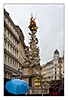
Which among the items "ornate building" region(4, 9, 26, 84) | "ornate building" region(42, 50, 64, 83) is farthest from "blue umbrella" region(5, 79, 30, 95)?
"ornate building" region(42, 50, 64, 83)

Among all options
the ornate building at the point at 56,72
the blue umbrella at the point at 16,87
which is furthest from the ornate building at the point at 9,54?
the ornate building at the point at 56,72

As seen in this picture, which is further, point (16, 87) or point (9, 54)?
point (9, 54)

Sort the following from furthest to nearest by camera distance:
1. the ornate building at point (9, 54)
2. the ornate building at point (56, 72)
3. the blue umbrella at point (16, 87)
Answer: the ornate building at point (56, 72), the ornate building at point (9, 54), the blue umbrella at point (16, 87)

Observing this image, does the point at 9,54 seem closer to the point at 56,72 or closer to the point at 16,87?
the point at 16,87

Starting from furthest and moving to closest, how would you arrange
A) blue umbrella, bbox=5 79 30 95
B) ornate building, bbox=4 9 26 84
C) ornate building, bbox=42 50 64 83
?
ornate building, bbox=42 50 64 83, ornate building, bbox=4 9 26 84, blue umbrella, bbox=5 79 30 95

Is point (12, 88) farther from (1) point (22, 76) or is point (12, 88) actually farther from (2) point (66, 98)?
(1) point (22, 76)

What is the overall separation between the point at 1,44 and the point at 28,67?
18.0 feet

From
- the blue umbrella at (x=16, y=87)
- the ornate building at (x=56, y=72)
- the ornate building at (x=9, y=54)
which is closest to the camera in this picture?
the blue umbrella at (x=16, y=87)

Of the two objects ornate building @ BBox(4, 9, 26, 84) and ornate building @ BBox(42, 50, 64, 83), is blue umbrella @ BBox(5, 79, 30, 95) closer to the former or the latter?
ornate building @ BBox(4, 9, 26, 84)

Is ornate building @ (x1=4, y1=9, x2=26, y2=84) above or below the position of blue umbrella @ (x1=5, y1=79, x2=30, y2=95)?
above

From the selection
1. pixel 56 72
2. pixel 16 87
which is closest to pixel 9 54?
pixel 16 87

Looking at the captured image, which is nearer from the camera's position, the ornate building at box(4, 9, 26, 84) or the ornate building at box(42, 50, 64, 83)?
the ornate building at box(4, 9, 26, 84)

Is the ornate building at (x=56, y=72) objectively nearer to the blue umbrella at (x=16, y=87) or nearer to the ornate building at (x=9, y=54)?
the ornate building at (x=9, y=54)
